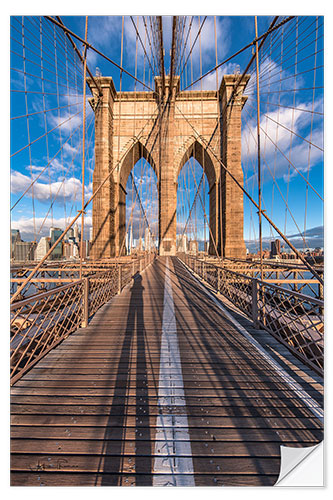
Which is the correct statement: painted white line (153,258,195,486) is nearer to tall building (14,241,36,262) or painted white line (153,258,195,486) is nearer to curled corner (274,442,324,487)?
curled corner (274,442,324,487)

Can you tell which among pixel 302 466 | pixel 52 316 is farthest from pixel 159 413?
pixel 52 316

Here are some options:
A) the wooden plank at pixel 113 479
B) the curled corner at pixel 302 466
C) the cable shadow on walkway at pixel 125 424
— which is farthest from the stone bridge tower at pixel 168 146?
the wooden plank at pixel 113 479

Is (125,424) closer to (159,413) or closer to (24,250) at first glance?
(159,413)

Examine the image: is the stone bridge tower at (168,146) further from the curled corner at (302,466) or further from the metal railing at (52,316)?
the curled corner at (302,466)
